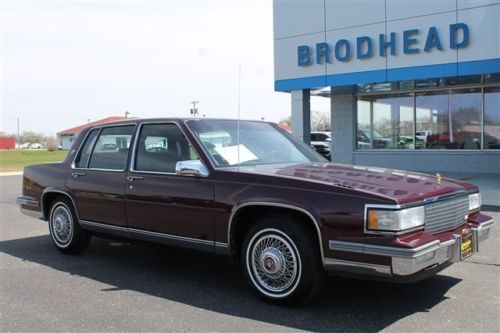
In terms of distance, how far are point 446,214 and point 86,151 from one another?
14.3 ft

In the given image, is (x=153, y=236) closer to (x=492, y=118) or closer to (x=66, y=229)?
(x=66, y=229)

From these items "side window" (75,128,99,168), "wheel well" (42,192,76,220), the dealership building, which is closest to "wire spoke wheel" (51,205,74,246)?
"wheel well" (42,192,76,220)

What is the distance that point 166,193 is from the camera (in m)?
5.30

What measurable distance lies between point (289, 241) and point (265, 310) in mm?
624

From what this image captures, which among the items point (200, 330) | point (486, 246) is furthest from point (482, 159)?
point (200, 330)

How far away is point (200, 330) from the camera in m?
4.04

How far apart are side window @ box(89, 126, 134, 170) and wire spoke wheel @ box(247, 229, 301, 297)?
2.06 meters

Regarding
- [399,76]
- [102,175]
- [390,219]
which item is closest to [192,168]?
[102,175]

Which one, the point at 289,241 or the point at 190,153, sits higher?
the point at 190,153

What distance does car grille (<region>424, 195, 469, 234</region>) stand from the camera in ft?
14.0

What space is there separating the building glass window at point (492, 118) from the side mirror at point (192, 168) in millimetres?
13663

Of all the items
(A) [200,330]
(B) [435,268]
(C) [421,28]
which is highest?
(C) [421,28]

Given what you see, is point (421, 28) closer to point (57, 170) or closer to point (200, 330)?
point (57, 170)

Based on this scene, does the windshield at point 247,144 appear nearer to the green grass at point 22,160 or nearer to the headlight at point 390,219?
the headlight at point 390,219
